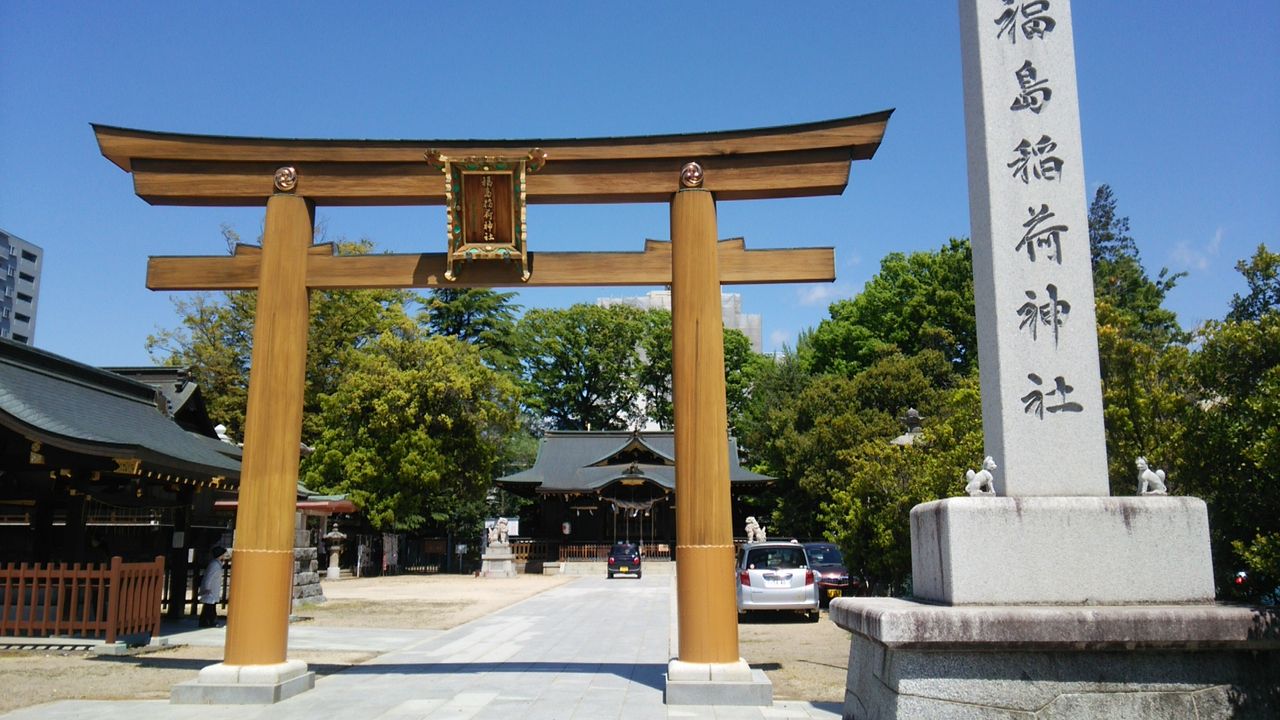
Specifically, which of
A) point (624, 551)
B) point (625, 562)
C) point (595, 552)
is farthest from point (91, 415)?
point (595, 552)

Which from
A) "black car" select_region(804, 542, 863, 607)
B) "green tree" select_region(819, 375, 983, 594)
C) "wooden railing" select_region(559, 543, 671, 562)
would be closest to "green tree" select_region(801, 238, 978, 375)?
"wooden railing" select_region(559, 543, 671, 562)

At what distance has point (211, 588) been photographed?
16422 mm

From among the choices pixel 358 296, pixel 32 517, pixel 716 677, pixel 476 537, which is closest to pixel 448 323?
pixel 358 296

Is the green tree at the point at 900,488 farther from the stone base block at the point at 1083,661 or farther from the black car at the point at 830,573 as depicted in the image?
the stone base block at the point at 1083,661

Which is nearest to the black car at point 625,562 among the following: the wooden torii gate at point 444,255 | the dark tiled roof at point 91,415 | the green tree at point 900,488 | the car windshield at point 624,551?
the car windshield at point 624,551

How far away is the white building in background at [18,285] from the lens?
233ft

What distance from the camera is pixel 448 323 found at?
5506cm

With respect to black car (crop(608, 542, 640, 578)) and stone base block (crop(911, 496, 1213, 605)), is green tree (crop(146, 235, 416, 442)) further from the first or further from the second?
stone base block (crop(911, 496, 1213, 605))

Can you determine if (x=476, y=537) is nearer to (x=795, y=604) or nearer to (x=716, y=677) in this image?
(x=795, y=604)

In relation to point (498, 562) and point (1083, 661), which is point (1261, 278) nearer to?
point (1083, 661)

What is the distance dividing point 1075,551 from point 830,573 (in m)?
15.3

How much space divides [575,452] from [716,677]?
4094cm

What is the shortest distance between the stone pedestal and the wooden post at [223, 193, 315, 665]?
1119 inches

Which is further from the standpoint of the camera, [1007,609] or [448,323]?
[448,323]
